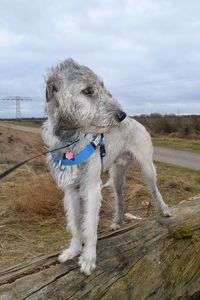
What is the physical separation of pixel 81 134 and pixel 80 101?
496 mm

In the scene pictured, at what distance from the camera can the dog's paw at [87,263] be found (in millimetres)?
4910

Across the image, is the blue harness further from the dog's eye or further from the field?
the field

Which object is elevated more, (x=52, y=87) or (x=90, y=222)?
(x=52, y=87)

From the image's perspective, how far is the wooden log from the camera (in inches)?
183

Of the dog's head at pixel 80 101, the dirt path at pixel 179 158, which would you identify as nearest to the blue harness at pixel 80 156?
the dog's head at pixel 80 101

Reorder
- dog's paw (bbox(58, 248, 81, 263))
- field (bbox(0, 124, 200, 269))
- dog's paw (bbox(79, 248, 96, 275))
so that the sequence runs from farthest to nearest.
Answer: field (bbox(0, 124, 200, 269)), dog's paw (bbox(58, 248, 81, 263)), dog's paw (bbox(79, 248, 96, 275))

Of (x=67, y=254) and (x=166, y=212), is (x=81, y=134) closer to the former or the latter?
(x=67, y=254)

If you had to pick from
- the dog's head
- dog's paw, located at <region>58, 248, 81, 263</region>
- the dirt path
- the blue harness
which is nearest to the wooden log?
dog's paw, located at <region>58, 248, 81, 263</region>

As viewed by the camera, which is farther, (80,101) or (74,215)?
(74,215)

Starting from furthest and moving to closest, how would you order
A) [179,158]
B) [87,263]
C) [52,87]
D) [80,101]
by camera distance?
[179,158] → [87,263] → [52,87] → [80,101]

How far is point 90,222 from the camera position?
16.2 feet

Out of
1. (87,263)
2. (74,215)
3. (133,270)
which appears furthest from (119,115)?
(133,270)

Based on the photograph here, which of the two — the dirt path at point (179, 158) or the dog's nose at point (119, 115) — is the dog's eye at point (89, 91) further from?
the dirt path at point (179, 158)

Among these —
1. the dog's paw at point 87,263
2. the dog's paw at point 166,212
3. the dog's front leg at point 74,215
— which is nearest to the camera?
the dog's paw at point 87,263
